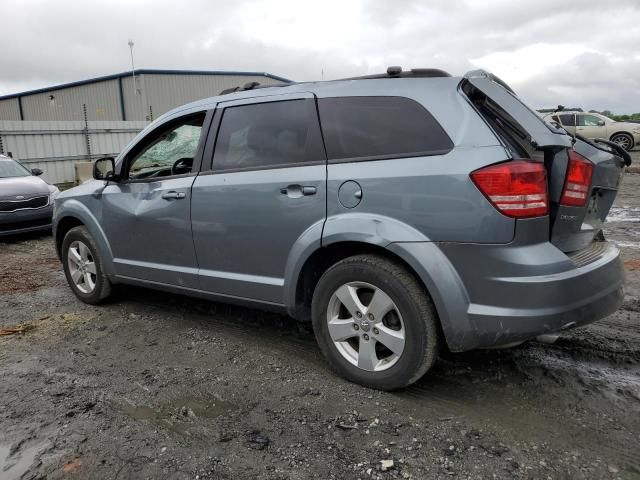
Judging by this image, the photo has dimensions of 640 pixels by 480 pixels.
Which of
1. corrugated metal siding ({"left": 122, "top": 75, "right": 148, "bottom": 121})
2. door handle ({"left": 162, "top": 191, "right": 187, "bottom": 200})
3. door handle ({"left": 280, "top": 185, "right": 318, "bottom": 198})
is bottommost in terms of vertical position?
door handle ({"left": 162, "top": 191, "right": 187, "bottom": 200})

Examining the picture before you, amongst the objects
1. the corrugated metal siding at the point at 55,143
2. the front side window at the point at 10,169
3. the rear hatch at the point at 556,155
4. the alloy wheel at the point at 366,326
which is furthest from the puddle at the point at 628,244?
the corrugated metal siding at the point at 55,143

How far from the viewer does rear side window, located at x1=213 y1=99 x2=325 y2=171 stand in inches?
128

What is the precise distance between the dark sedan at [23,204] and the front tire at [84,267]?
13.1 ft

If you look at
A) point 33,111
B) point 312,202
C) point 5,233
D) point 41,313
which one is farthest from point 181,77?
point 312,202

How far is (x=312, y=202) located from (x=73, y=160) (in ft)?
52.0

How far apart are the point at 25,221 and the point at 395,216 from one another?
7632 millimetres

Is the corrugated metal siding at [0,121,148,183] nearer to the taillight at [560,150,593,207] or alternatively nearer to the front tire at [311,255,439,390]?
the front tire at [311,255,439,390]

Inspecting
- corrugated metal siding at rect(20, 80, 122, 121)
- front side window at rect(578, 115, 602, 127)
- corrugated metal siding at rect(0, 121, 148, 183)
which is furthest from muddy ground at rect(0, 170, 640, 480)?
corrugated metal siding at rect(20, 80, 122, 121)

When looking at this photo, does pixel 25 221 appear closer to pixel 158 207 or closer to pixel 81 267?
pixel 81 267

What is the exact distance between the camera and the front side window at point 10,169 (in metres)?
9.15

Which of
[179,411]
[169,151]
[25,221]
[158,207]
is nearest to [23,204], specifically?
[25,221]

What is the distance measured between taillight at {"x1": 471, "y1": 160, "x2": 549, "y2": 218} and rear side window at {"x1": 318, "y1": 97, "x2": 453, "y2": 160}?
277 millimetres

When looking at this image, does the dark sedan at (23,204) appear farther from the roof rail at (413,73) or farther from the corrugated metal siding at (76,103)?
the corrugated metal siding at (76,103)

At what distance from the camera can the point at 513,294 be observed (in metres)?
2.55
